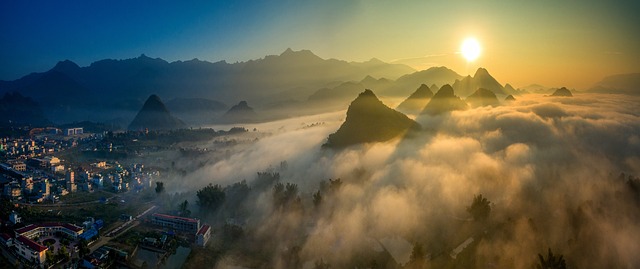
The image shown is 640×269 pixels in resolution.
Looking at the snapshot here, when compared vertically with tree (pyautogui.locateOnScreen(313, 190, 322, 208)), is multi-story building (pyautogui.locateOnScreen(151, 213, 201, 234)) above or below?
below

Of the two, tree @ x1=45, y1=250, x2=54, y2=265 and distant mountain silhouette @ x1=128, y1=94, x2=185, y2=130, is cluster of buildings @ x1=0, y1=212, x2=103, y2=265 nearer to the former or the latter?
tree @ x1=45, y1=250, x2=54, y2=265

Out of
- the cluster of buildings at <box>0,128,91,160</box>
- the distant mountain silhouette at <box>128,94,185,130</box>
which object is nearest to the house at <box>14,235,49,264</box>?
the cluster of buildings at <box>0,128,91,160</box>

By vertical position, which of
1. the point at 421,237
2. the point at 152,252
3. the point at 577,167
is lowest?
the point at 152,252

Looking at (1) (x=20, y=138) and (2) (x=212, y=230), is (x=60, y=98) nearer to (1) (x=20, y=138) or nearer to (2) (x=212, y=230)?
(1) (x=20, y=138)

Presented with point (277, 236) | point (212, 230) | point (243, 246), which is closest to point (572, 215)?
point (277, 236)

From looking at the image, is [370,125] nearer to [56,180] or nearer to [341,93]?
[56,180]
